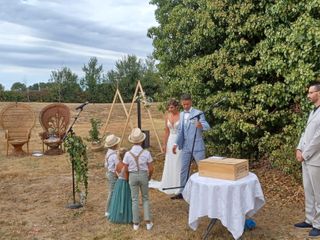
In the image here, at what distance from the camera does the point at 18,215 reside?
557cm

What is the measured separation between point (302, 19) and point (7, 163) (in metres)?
7.22

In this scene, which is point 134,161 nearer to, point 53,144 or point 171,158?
point 171,158

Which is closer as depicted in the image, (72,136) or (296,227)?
(296,227)

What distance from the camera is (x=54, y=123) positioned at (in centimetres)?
1089

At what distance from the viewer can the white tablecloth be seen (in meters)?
3.90

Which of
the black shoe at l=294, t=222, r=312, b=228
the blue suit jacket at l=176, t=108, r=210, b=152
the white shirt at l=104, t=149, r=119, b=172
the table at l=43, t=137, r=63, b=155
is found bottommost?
the black shoe at l=294, t=222, r=312, b=228

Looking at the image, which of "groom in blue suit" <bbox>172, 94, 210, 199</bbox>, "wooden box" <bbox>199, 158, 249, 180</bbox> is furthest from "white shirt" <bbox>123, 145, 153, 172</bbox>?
"groom in blue suit" <bbox>172, 94, 210, 199</bbox>

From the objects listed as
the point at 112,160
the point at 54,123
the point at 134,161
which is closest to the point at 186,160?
the point at 112,160

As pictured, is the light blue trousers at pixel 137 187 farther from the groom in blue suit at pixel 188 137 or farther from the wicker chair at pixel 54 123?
the wicker chair at pixel 54 123

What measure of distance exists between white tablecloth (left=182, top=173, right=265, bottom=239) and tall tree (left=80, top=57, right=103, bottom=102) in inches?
813

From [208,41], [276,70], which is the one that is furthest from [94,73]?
[276,70]

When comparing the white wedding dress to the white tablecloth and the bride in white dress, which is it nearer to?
the bride in white dress

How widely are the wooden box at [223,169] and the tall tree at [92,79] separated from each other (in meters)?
20.5

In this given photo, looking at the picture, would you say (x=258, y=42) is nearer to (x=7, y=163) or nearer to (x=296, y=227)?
(x=296, y=227)
